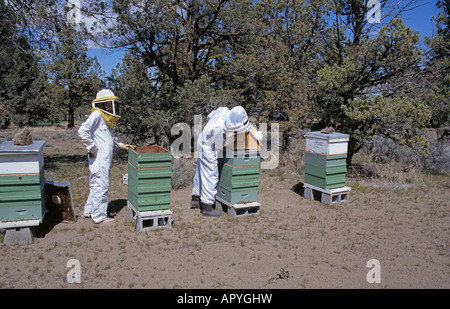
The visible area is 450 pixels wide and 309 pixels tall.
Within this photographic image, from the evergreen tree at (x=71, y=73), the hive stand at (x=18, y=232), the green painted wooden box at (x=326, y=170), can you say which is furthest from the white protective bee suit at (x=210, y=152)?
the evergreen tree at (x=71, y=73)

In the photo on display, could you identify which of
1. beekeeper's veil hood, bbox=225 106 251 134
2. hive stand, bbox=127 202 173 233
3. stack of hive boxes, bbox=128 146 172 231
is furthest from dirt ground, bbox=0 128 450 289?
beekeeper's veil hood, bbox=225 106 251 134

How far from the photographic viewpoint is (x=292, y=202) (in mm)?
7016

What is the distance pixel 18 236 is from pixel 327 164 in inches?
207

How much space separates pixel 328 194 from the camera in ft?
22.1

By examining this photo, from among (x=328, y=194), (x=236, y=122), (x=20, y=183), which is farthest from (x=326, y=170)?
(x=20, y=183)

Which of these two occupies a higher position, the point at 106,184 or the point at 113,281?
the point at 106,184

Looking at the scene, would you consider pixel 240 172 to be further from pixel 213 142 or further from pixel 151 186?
pixel 151 186

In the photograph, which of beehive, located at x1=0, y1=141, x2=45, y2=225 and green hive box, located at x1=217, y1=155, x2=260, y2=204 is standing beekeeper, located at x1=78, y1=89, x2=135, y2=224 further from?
green hive box, located at x1=217, y1=155, x2=260, y2=204

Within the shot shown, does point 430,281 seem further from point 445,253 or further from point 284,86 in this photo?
point 284,86

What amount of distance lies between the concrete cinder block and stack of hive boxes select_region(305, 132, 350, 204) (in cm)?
510

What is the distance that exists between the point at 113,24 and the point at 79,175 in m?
4.26

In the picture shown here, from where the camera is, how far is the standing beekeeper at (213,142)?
18.7ft
